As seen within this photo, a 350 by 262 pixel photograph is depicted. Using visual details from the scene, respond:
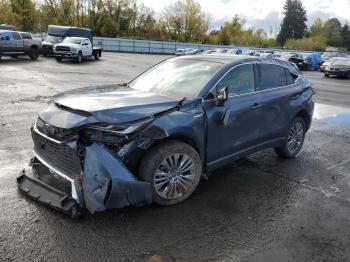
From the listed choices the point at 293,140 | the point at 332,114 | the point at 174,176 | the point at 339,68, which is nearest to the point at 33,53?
the point at 332,114

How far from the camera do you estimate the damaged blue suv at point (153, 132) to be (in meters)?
3.99

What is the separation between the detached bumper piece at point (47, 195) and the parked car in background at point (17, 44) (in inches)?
865

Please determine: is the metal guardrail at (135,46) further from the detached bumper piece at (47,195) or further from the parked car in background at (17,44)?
the detached bumper piece at (47,195)

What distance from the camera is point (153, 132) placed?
418 centimetres

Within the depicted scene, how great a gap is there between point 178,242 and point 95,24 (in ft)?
243

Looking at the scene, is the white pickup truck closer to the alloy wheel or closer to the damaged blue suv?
the damaged blue suv

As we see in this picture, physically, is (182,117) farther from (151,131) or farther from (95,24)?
(95,24)

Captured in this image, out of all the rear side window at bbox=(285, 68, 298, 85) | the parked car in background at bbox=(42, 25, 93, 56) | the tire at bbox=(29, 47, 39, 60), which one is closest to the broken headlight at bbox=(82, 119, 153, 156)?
the rear side window at bbox=(285, 68, 298, 85)

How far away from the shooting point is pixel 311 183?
5.67 metres

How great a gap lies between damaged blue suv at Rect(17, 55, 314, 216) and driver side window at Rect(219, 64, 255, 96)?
0.05 feet

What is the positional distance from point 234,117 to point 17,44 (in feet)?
77.0

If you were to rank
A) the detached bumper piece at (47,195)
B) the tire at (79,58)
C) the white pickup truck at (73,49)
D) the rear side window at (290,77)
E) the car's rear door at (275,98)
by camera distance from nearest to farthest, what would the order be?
the detached bumper piece at (47,195)
the car's rear door at (275,98)
the rear side window at (290,77)
the white pickup truck at (73,49)
the tire at (79,58)

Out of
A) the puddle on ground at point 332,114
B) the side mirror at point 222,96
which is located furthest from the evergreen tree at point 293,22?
the side mirror at point 222,96

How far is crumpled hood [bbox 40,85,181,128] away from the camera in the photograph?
407cm
